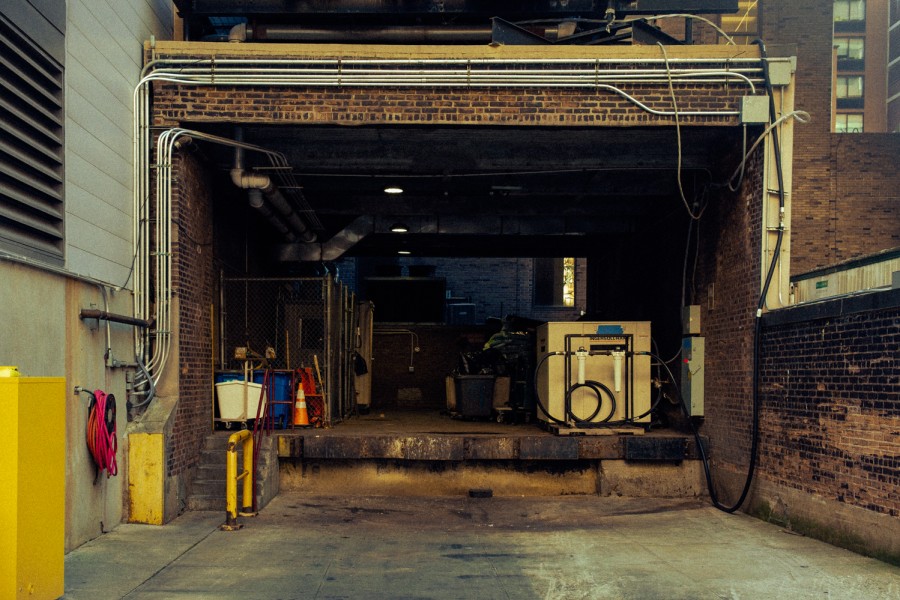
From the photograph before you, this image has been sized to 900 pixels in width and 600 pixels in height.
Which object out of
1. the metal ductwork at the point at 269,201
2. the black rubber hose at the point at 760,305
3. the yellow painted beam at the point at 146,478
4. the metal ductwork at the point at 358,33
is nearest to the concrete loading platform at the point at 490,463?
the black rubber hose at the point at 760,305

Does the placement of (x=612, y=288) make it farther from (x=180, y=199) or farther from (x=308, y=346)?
(x=180, y=199)

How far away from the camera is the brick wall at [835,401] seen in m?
7.59

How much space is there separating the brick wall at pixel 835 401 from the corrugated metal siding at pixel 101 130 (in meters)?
7.64

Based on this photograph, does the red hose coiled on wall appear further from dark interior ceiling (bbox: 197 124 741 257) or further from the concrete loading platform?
dark interior ceiling (bbox: 197 124 741 257)

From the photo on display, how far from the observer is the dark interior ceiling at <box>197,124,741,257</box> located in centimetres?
1147

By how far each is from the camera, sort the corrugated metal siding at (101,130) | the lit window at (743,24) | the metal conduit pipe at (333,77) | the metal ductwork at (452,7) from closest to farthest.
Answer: the corrugated metal siding at (101,130) → the metal conduit pipe at (333,77) → the metal ductwork at (452,7) → the lit window at (743,24)

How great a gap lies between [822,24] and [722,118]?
14.0 m

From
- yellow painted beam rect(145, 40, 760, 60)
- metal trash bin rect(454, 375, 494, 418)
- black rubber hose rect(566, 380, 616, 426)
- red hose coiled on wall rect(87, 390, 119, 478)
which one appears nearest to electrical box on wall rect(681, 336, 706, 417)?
black rubber hose rect(566, 380, 616, 426)

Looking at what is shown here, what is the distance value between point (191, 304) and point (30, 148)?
385cm

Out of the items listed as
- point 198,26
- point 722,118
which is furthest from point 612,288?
point 198,26

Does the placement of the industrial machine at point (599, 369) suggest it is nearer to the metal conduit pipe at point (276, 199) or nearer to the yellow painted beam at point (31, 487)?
the metal conduit pipe at point (276, 199)

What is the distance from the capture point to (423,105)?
10.5 metres

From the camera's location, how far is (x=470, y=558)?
7.91 m

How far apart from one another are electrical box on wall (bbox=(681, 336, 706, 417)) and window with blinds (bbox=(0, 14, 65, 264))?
8497mm
